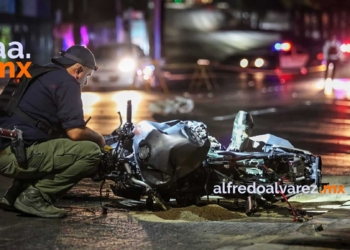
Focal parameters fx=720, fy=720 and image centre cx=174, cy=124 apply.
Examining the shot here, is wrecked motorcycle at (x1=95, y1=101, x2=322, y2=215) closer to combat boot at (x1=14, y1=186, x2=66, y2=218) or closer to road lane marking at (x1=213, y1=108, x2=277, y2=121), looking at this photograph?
combat boot at (x1=14, y1=186, x2=66, y2=218)

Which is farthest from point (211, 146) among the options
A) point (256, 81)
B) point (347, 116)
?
point (256, 81)

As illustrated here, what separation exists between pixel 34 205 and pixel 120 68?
740 inches

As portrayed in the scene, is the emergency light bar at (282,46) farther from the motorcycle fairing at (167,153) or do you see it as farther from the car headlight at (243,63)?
the motorcycle fairing at (167,153)

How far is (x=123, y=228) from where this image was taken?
20.2 ft

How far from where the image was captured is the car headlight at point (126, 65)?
25.0 metres

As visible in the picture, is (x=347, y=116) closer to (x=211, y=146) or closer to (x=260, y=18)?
(x=211, y=146)

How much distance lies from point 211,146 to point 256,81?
20.5 m

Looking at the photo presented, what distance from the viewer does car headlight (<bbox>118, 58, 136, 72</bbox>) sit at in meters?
25.0

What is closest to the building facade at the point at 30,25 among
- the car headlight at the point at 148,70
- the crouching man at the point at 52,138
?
the car headlight at the point at 148,70

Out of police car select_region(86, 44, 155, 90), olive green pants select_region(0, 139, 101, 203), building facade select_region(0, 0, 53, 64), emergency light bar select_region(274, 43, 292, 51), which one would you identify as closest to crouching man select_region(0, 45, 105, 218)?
olive green pants select_region(0, 139, 101, 203)

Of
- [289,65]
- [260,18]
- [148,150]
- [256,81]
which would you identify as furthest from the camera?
[260,18]

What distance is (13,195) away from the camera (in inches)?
261

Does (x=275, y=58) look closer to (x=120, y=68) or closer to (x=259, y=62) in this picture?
(x=259, y=62)

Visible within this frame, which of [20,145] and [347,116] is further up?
[20,145]
